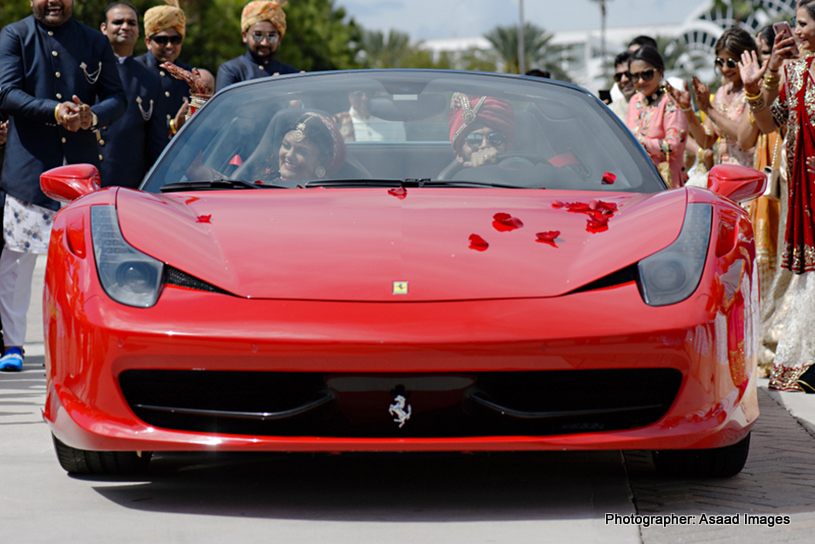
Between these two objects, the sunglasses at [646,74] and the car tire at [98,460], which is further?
the sunglasses at [646,74]

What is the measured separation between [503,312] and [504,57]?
87141 millimetres

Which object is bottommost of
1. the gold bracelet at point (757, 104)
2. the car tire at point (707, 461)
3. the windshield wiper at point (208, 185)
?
the car tire at point (707, 461)

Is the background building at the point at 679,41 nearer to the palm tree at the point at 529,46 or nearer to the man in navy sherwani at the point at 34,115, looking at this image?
the palm tree at the point at 529,46

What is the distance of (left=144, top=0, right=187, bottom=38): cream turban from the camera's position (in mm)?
7289

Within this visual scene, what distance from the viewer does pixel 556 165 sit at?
3789mm

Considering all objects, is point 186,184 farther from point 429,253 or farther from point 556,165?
point 556,165

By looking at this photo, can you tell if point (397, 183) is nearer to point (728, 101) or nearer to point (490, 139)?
point (490, 139)

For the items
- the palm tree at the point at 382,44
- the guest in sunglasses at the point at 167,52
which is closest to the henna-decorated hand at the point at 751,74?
the guest in sunglasses at the point at 167,52

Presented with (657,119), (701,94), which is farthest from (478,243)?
(657,119)

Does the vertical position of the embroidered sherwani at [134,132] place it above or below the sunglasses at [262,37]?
below

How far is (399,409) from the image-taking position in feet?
9.20

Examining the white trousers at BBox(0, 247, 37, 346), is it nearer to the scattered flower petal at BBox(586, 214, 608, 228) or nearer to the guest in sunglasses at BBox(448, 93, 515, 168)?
the guest in sunglasses at BBox(448, 93, 515, 168)

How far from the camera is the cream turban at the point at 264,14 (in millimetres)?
7406

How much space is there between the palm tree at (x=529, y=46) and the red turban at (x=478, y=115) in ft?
272
